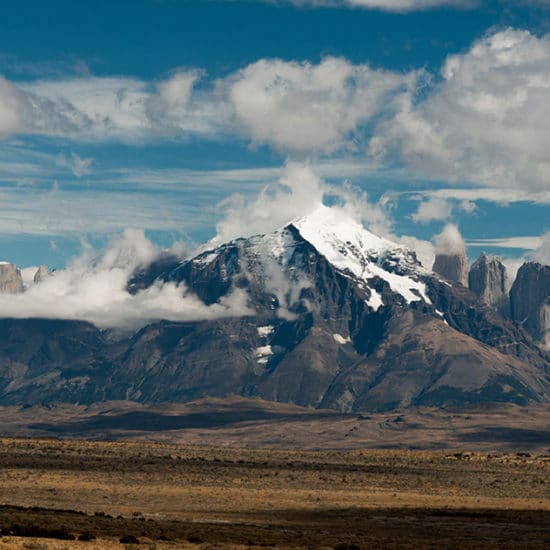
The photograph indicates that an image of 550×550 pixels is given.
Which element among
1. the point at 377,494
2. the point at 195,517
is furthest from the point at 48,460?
the point at 195,517

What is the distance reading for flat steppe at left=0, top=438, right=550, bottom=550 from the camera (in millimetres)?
87938

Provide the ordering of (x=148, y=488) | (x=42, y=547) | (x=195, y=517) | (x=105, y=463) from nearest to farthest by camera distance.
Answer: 1. (x=42, y=547)
2. (x=195, y=517)
3. (x=148, y=488)
4. (x=105, y=463)

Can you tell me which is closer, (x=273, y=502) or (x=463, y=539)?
(x=463, y=539)

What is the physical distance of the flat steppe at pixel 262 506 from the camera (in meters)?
87.9

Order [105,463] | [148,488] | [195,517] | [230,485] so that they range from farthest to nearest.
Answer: [105,463]
[230,485]
[148,488]
[195,517]

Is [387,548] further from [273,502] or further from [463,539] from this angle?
[273,502]

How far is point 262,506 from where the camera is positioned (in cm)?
12950

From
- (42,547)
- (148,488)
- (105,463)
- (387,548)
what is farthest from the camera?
(105,463)

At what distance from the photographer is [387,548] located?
85.7m

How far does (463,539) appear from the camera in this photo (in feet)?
320

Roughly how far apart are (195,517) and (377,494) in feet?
143

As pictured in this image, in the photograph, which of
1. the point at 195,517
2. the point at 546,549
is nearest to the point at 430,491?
the point at 195,517

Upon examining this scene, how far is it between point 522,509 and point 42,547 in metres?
74.8

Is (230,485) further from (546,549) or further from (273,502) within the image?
(546,549)
